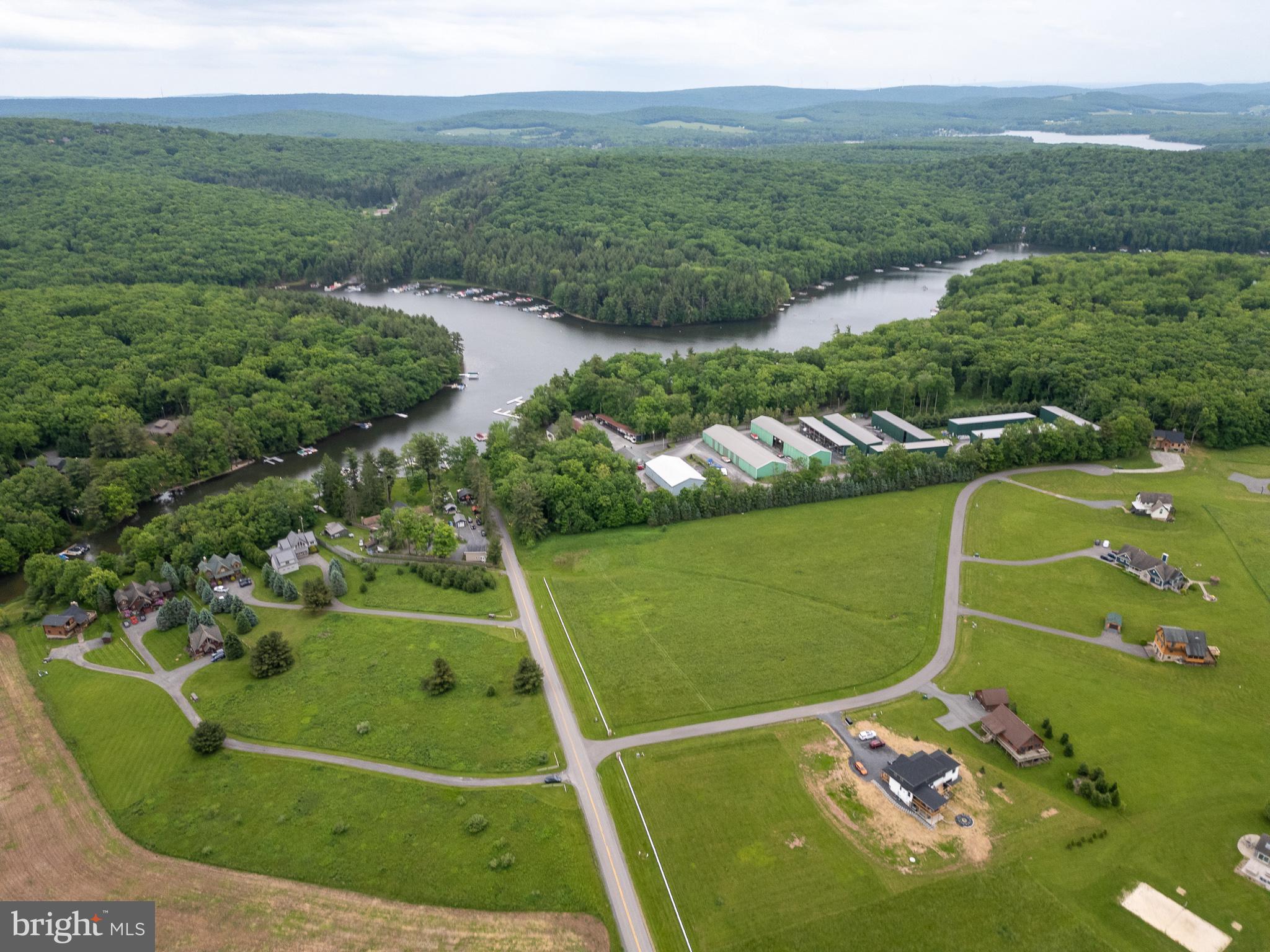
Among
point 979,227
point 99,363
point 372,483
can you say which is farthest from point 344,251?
point 979,227

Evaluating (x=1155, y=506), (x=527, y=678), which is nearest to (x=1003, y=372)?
(x=1155, y=506)

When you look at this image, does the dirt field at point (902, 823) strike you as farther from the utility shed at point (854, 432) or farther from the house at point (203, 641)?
the utility shed at point (854, 432)

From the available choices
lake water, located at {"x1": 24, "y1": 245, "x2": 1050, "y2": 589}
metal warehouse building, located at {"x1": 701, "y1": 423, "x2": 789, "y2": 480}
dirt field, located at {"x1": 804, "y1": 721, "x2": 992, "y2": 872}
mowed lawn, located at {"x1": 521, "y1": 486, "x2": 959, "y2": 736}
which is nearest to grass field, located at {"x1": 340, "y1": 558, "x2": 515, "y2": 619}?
mowed lawn, located at {"x1": 521, "y1": 486, "x2": 959, "y2": 736}

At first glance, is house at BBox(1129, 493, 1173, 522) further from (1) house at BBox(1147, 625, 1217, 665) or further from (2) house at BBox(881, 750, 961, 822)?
(2) house at BBox(881, 750, 961, 822)

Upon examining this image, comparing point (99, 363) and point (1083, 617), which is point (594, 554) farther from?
point (99, 363)

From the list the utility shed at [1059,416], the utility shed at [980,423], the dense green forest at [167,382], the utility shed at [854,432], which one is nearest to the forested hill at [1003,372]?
the utility shed at [1059,416]

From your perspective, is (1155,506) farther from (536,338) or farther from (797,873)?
(536,338)
